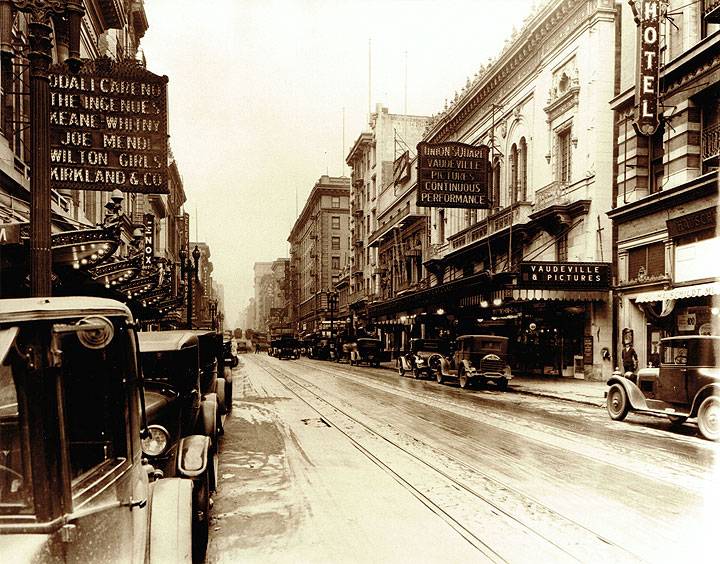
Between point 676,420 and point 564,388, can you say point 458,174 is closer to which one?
point 564,388

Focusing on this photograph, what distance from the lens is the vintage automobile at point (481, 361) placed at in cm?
2306

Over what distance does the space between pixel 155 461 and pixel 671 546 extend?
4.61 metres

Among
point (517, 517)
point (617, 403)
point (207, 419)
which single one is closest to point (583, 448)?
point (617, 403)

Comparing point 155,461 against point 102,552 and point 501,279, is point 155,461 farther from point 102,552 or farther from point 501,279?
point 501,279

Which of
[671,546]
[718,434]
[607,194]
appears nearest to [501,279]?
[607,194]

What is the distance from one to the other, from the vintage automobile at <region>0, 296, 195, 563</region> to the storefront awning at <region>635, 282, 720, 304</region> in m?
17.7

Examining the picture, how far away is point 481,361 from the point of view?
2331 cm

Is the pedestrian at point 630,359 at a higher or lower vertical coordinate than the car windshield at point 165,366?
lower

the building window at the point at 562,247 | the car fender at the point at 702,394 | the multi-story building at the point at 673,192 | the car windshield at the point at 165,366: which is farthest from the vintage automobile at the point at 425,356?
the car windshield at the point at 165,366

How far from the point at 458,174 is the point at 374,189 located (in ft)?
144

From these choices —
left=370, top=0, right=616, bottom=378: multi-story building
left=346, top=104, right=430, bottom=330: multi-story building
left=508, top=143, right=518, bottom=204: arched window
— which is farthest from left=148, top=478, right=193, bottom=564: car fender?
left=346, top=104, right=430, bottom=330: multi-story building

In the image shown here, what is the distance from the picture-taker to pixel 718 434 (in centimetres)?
1117

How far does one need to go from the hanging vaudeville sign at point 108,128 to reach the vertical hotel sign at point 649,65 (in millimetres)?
15886

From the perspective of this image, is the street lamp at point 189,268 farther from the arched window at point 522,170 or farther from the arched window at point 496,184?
the arched window at point 522,170
